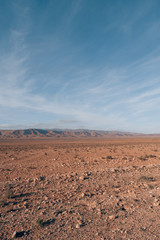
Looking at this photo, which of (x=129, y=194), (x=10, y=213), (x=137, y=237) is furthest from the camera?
(x=129, y=194)

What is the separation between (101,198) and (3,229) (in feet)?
12.1

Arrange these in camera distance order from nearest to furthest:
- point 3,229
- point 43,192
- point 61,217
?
point 3,229 → point 61,217 → point 43,192

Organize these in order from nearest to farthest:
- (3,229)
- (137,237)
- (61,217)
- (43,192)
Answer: (137,237) → (3,229) → (61,217) → (43,192)

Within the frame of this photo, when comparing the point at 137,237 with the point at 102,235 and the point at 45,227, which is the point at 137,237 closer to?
the point at 102,235

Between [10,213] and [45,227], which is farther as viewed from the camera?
[10,213]

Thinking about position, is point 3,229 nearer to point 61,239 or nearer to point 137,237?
point 61,239

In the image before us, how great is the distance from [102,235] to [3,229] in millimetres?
2778

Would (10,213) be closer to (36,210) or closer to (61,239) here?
(36,210)

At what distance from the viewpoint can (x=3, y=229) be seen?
451 cm

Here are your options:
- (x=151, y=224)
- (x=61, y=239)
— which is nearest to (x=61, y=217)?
(x=61, y=239)

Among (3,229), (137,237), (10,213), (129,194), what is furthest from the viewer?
(129,194)

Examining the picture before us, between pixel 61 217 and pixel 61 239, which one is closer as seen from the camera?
pixel 61 239

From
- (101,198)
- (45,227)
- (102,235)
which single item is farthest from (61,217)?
(101,198)

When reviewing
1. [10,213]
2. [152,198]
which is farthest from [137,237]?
[10,213]
